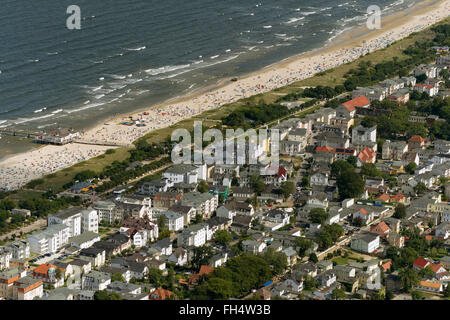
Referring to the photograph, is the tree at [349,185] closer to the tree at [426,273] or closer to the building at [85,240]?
the tree at [426,273]

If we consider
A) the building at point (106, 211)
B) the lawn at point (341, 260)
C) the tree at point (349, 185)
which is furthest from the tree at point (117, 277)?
the tree at point (349, 185)

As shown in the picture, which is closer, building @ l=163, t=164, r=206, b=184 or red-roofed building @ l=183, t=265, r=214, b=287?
red-roofed building @ l=183, t=265, r=214, b=287

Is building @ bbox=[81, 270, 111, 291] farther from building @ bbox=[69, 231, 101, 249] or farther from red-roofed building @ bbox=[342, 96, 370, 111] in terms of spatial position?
red-roofed building @ bbox=[342, 96, 370, 111]

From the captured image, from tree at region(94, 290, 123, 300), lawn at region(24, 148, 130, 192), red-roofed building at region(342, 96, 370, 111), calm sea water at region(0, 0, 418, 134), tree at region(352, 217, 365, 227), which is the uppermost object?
calm sea water at region(0, 0, 418, 134)

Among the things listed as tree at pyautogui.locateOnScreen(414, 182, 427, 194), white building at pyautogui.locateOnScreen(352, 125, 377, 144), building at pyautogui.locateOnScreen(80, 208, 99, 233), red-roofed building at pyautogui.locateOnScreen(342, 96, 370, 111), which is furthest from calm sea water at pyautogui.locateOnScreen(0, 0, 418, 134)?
tree at pyautogui.locateOnScreen(414, 182, 427, 194)

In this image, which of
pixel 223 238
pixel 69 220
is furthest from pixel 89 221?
pixel 223 238

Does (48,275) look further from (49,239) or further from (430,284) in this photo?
(430,284)
